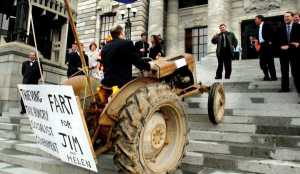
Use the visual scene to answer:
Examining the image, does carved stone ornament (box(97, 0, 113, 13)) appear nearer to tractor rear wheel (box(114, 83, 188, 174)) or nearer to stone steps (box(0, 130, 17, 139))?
stone steps (box(0, 130, 17, 139))

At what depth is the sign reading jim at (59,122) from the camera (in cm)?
347

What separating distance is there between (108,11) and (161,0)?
549cm

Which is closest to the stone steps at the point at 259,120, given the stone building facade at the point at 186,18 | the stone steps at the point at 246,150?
the stone steps at the point at 246,150

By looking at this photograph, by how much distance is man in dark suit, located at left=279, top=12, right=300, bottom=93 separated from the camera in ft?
26.0

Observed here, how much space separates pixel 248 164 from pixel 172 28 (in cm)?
2363

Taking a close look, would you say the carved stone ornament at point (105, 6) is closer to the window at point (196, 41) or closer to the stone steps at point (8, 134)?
the window at point (196, 41)

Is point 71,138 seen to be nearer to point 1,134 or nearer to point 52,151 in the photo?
point 52,151

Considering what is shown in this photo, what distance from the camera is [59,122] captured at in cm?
382

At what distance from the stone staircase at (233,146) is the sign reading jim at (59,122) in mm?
842

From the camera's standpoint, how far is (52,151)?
14.1 feet

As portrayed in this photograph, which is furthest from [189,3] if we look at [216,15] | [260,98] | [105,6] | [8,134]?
[8,134]

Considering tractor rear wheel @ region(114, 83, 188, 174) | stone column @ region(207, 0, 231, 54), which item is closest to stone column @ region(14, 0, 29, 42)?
tractor rear wheel @ region(114, 83, 188, 174)

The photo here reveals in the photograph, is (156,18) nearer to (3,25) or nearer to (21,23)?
(21,23)

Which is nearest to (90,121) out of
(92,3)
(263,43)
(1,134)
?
(1,134)
